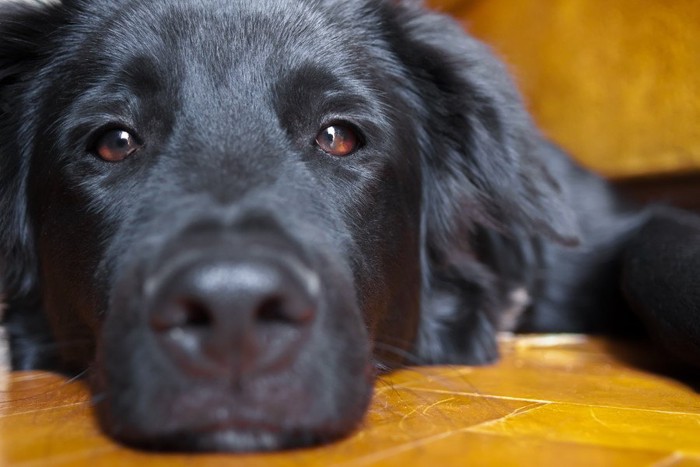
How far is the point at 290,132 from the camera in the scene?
1.37 meters

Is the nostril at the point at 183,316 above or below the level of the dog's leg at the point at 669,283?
above

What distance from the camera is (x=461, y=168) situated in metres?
1.82

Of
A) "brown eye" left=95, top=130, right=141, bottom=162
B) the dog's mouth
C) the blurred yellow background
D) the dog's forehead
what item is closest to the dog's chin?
the dog's mouth

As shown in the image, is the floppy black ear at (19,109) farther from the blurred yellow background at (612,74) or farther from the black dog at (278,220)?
the blurred yellow background at (612,74)

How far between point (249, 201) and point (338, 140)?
1.38 feet

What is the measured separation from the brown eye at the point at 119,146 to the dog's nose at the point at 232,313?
1.71 feet

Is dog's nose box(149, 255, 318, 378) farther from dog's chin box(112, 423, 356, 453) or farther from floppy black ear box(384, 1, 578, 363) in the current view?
floppy black ear box(384, 1, 578, 363)

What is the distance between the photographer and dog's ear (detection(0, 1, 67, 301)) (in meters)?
1.64

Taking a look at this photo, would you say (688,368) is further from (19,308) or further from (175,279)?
(19,308)

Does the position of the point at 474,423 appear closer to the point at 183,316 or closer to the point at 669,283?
the point at 183,316

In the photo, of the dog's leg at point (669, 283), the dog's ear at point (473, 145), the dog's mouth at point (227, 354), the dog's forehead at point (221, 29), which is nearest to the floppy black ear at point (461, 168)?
the dog's ear at point (473, 145)

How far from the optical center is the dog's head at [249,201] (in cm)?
93

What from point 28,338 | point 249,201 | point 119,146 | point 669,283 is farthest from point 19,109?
point 669,283

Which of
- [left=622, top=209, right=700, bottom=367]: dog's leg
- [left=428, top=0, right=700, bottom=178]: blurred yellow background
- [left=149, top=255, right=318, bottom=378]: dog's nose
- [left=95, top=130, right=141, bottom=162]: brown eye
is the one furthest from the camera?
[left=428, top=0, right=700, bottom=178]: blurred yellow background
